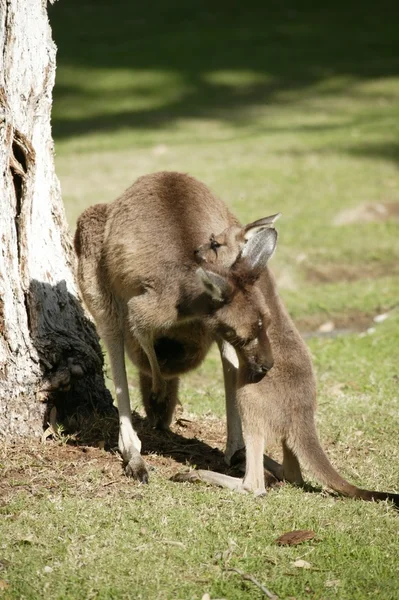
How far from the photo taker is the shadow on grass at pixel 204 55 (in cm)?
1928

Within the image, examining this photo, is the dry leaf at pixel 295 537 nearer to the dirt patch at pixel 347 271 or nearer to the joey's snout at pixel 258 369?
the joey's snout at pixel 258 369

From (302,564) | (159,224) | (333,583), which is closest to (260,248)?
(159,224)

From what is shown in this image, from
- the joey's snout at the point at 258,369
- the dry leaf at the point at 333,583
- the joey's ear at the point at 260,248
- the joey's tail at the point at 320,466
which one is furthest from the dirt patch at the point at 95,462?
the joey's ear at the point at 260,248

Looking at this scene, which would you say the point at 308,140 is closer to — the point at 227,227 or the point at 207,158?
the point at 207,158

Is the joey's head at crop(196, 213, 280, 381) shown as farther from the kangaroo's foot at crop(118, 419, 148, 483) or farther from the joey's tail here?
the kangaroo's foot at crop(118, 419, 148, 483)

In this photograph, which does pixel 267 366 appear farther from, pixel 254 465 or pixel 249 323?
pixel 254 465

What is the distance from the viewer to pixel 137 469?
5.06 meters

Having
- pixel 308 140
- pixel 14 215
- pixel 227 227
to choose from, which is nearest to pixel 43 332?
pixel 14 215

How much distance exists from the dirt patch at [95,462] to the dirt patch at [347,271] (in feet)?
16.7

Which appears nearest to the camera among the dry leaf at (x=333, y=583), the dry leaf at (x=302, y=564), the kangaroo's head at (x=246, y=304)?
the dry leaf at (x=333, y=583)

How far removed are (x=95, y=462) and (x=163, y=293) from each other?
99 cm

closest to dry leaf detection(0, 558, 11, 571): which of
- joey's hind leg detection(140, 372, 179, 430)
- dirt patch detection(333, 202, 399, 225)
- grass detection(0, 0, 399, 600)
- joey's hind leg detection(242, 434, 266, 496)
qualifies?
grass detection(0, 0, 399, 600)

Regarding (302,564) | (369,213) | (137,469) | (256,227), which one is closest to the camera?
(302,564)

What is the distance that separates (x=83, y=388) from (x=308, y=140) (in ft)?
35.6
